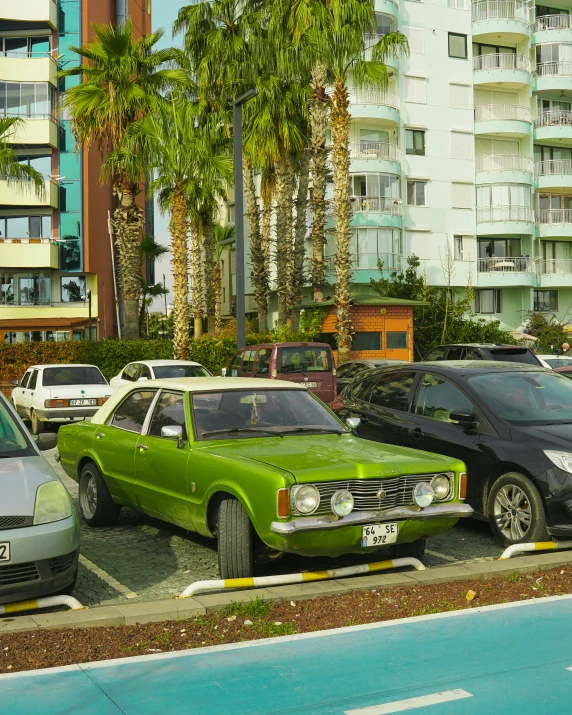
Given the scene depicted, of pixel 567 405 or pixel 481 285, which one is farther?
pixel 481 285

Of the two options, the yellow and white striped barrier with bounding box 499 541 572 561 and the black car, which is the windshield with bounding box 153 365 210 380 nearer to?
the black car

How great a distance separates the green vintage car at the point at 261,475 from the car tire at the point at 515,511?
1.02 metres

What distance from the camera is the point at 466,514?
6.93 metres

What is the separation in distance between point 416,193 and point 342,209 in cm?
1921

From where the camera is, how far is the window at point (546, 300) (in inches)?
2040

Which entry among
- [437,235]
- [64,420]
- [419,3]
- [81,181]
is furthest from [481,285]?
[64,420]

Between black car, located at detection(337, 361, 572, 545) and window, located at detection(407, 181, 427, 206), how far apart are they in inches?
1544

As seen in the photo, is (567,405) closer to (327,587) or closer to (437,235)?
(327,587)

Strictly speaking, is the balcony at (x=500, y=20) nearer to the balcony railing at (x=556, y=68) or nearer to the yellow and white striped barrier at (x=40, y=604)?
the balcony railing at (x=556, y=68)

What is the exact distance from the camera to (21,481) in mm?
6262

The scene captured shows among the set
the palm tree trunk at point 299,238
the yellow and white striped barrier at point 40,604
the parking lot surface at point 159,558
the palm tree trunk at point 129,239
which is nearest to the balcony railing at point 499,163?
the palm tree trunk at point 299,238

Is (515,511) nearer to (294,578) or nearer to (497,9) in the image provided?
(294,578)

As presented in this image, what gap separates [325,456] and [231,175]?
24.6 m

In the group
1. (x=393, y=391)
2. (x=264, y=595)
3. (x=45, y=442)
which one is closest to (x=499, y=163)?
(x=393, y=391)
